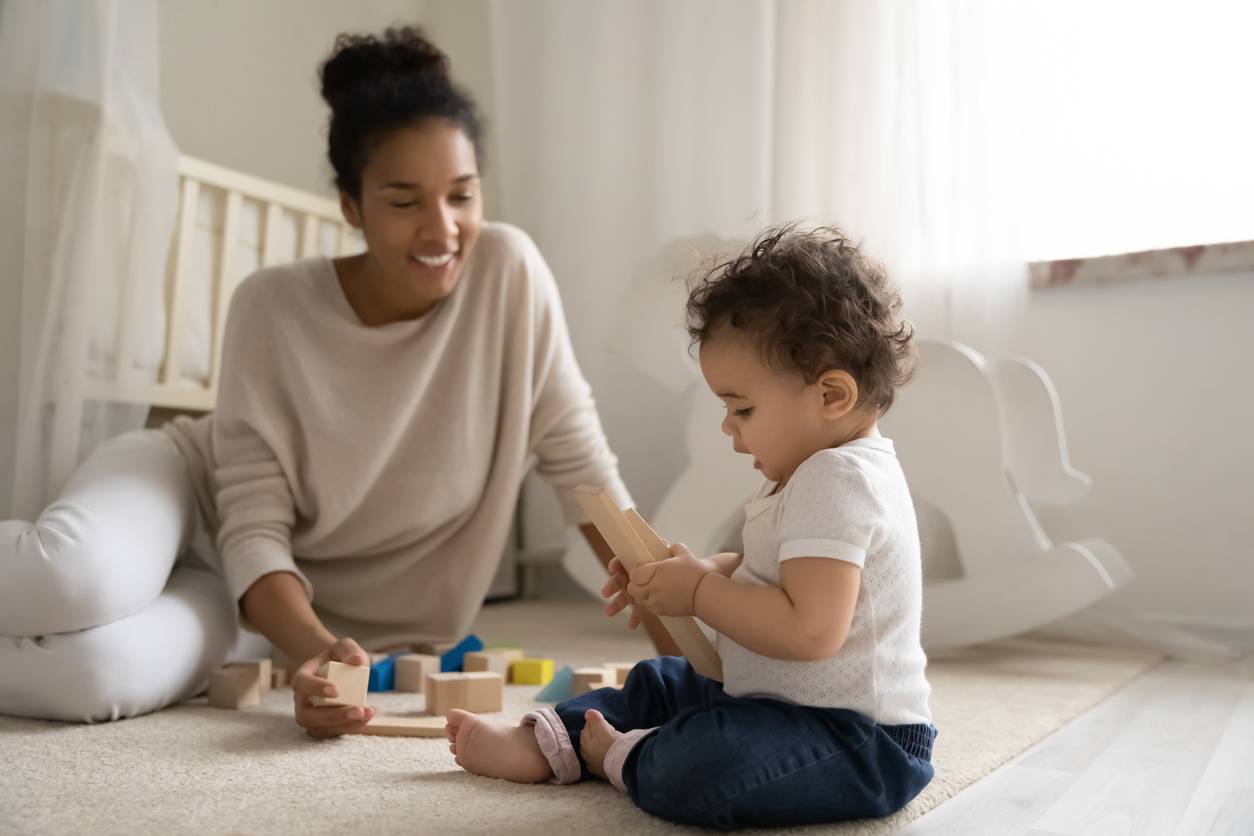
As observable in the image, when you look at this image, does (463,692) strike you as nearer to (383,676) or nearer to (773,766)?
(383,676)

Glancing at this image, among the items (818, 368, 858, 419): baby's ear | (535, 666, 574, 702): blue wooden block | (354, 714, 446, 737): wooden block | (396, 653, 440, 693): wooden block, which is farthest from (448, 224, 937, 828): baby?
(396, 653, 440, 693): wooden block

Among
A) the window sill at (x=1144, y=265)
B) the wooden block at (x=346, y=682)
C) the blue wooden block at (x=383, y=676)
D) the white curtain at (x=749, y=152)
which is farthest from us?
the white curtain at (x=749, y=152)

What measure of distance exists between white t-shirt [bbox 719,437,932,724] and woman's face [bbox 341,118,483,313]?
26.1 inches

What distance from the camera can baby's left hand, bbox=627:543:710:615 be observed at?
0.82m

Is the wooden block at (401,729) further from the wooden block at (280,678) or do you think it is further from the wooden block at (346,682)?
the wooden block at (280,678)

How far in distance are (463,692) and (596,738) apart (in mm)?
313

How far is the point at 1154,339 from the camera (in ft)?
6.01

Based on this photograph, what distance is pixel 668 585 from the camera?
2.71ft

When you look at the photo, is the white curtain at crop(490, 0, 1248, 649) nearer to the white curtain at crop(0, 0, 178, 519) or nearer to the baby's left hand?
the white curtain at crop(0, 0, 178, 519)

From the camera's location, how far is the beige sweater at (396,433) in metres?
1.39

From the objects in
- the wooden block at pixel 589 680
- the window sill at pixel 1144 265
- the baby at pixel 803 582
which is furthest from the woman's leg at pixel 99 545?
the window sill at pixel 1144 265

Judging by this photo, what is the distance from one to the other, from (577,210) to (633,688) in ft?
5.13

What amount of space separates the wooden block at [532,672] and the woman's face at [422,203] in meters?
0.47

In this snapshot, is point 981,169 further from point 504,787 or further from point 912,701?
point 504,787
